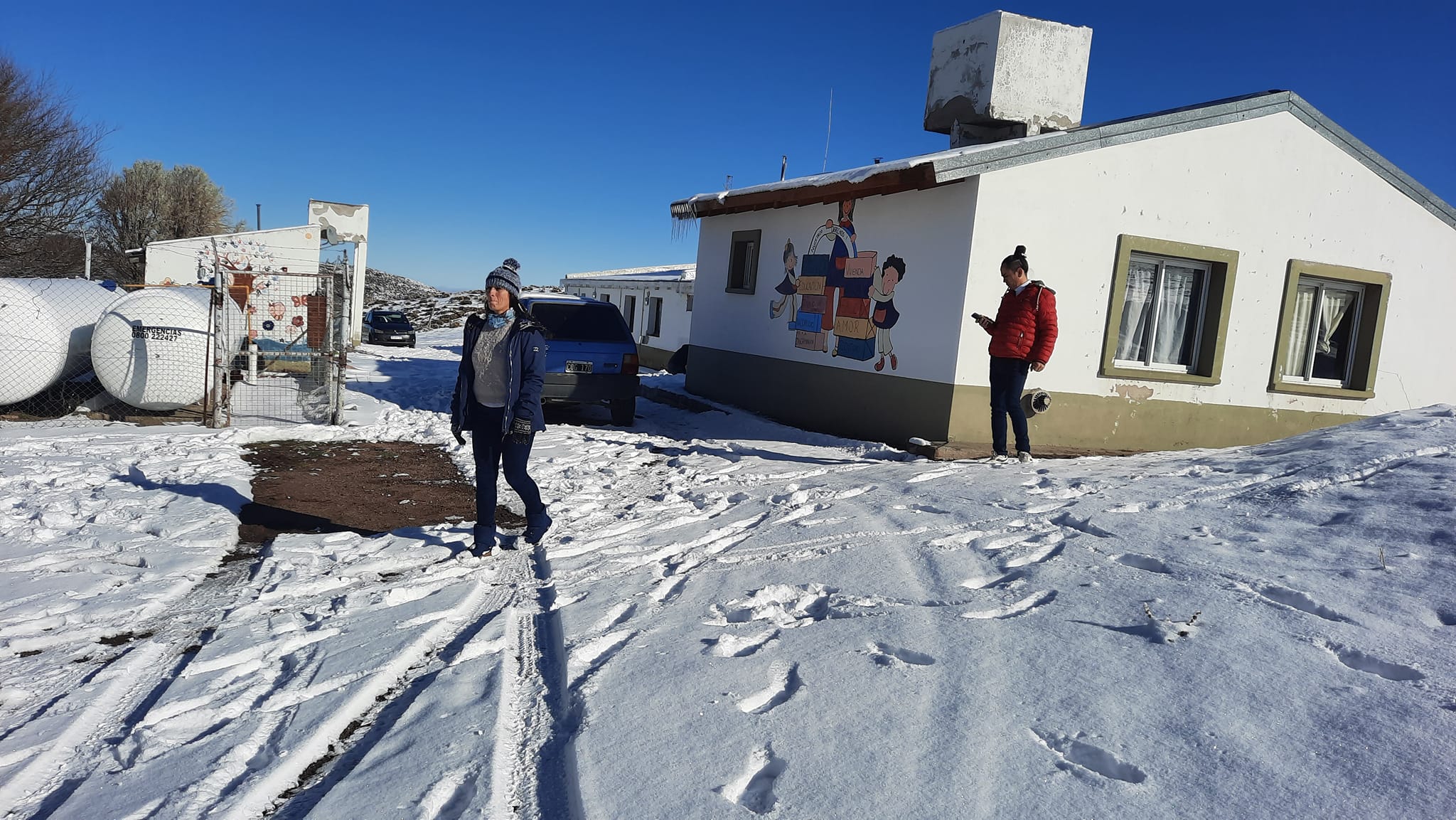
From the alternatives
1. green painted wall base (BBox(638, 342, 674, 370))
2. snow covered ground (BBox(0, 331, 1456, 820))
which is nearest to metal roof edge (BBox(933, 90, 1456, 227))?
snow covered ground (BBox(0, 331, 1456, 820))

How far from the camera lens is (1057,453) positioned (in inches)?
350

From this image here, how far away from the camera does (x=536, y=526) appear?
5.85 m

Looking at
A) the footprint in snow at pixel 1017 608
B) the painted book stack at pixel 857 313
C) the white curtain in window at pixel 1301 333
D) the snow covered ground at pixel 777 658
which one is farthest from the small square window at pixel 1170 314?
the footprint in snow at pixel 1017 608

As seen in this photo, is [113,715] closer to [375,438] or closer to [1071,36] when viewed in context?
[375,438]

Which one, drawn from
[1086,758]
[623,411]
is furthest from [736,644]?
[623,411]

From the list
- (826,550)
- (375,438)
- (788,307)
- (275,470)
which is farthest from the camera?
(788,307)

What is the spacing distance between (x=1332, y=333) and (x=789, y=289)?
713 centimetres

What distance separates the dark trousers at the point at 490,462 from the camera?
5527 mm

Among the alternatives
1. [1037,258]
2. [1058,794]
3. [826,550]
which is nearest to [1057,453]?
[1037,258]

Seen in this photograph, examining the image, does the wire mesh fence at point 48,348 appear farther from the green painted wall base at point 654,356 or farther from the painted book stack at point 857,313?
the green painted wall base at point 654,356

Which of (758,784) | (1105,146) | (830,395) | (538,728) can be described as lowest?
(538,728)

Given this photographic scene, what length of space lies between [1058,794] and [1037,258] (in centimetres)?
759

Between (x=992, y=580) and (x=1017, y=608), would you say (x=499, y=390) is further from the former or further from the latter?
(x=1017, y=608)

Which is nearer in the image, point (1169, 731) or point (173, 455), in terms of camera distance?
point (1169, 731)
